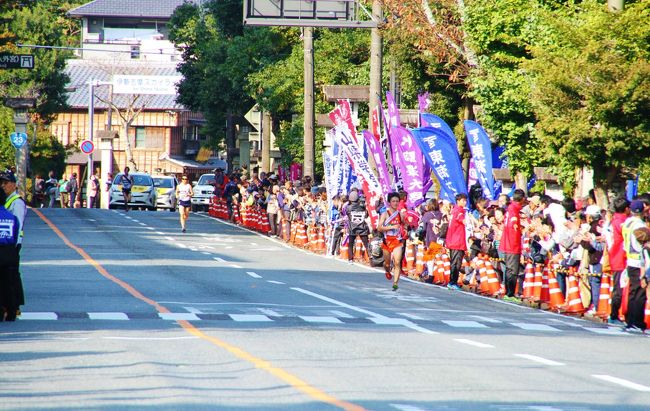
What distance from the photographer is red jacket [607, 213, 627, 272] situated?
19359 millimetres

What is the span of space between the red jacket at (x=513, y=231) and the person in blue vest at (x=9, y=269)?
9.77 meters

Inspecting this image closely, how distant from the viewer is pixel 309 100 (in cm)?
4512

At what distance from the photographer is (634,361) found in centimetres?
1487

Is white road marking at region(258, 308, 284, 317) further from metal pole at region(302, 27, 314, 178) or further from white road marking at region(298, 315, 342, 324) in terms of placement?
metal pole at region(302, 27, 314, 178)

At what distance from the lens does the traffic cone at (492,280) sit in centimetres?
2523

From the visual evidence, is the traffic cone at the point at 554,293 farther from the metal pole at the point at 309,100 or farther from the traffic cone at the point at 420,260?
the metal pole at the point at 309,100

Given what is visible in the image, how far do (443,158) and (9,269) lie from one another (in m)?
15.6

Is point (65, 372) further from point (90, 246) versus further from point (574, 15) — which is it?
point (90, 246)

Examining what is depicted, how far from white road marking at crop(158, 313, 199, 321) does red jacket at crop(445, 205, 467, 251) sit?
8.46m

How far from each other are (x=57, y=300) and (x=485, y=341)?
758cm

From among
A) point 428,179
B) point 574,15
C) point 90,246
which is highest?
point 574,15

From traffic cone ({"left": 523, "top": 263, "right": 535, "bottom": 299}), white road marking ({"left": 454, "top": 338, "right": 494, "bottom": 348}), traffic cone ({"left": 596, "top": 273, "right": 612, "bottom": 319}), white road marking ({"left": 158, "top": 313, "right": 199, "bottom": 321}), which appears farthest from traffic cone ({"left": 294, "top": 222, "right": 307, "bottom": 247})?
white road marking ({"left": 454, "top": 338, "right": 494, "bottom": 348})

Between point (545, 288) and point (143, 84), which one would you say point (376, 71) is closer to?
point (545, 288)

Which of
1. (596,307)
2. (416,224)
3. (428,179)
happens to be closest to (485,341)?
(596,307)
